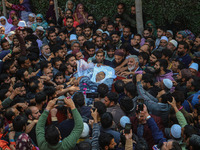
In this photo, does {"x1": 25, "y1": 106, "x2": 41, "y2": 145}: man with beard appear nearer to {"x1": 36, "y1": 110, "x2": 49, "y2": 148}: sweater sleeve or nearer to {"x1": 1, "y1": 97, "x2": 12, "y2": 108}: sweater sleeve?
{"x1": 36, "y1": 110, "x2": 49, "y2": 148}: sweater sleeve

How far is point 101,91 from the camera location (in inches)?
192

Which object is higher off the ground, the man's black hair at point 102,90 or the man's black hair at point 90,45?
the man's black hair at point 90,45

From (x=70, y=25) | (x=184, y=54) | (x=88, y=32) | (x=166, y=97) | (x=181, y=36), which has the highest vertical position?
(x=70, y=25)

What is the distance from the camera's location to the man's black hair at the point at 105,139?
3.53 m

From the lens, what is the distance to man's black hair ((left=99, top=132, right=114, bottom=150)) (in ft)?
11.6

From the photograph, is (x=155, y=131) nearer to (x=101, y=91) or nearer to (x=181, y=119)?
(x=181, y=119)

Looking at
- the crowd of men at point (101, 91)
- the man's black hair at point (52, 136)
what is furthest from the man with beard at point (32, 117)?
the man's black hair at point (52, 136)

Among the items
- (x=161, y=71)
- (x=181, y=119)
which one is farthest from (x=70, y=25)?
(x=181, y=119)

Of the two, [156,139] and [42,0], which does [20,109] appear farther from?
[42,0]

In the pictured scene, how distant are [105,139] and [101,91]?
145 centimetres

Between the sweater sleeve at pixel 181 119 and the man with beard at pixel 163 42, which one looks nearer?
the sweater sleeve at pixel 181 119

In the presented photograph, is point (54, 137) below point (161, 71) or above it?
above

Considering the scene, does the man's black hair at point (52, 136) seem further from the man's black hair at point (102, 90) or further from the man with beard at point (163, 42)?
the man with beard at point (163, 42)

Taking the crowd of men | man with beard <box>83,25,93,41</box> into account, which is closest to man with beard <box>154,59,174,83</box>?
the crowd of men
